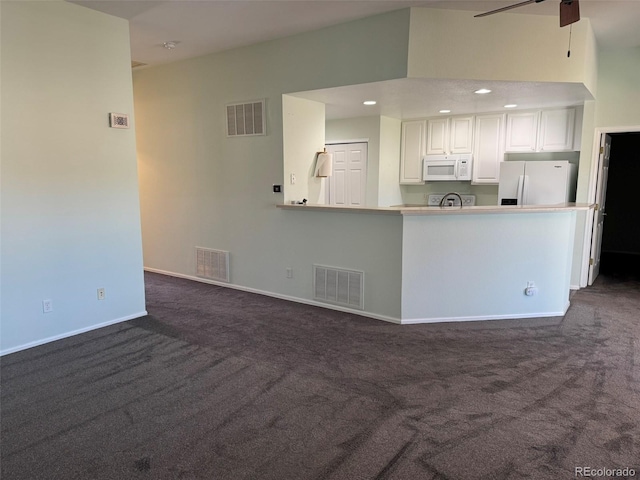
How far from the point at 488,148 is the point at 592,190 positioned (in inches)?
55.5

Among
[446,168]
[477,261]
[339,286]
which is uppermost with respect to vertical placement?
[446,168]

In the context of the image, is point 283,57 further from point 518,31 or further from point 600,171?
point 600,171

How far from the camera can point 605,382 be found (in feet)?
9.39

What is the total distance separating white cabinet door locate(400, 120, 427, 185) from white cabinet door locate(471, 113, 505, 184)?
2.63ft

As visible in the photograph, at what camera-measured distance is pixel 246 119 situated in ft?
15.9

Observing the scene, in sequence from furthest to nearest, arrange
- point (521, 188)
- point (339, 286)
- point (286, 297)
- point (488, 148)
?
point (488, 148) < point (521, 188) < point (286, 297) < point (339, 286)

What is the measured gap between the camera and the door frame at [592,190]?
5109 millimetres

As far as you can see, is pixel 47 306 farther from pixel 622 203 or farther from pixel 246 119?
pixel 622 203

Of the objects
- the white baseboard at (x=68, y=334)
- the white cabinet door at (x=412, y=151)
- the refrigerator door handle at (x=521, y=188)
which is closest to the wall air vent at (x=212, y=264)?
the white baseboard at (x=68, y=334)

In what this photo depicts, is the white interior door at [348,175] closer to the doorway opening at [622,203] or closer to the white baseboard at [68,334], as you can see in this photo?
the white baseboard at [68,334]

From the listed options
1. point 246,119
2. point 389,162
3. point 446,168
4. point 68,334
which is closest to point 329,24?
point 246,119

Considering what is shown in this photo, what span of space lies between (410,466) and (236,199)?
378cm

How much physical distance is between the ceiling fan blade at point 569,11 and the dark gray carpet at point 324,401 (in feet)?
7.78

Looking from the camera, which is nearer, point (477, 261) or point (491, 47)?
point (491, 47)
